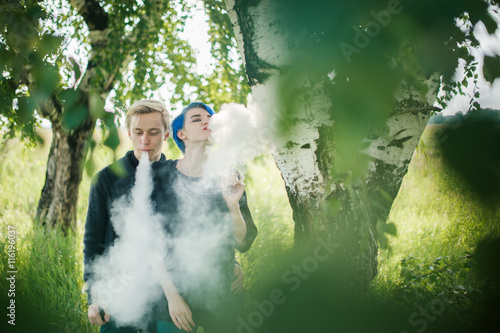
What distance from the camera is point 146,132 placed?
5.29ft

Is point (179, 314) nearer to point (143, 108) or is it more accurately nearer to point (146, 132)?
point (146, 132)

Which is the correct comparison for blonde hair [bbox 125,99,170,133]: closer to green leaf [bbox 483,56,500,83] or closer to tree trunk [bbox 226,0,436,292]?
tree trunk [bbox 226,0,436,292]

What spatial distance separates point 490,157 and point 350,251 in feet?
3.22

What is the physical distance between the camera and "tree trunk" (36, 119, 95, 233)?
2502 mm

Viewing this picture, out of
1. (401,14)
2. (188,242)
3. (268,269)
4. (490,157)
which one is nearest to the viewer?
(490,157)

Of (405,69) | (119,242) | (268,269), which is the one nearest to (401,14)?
(405,69)

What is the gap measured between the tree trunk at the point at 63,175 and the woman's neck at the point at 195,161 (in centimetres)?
131

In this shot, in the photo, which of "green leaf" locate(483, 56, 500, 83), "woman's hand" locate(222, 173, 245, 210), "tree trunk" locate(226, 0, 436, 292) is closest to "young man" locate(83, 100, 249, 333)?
"woman's hand" locate(222, 173, 245, 210)

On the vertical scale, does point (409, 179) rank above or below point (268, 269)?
above

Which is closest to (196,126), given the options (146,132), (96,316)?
(146,132)

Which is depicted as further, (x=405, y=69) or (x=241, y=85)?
(x=241, y=85)

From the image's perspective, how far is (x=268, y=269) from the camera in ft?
6.74

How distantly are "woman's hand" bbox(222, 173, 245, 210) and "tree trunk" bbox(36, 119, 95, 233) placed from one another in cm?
155

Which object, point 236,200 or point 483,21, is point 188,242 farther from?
point 483,21
